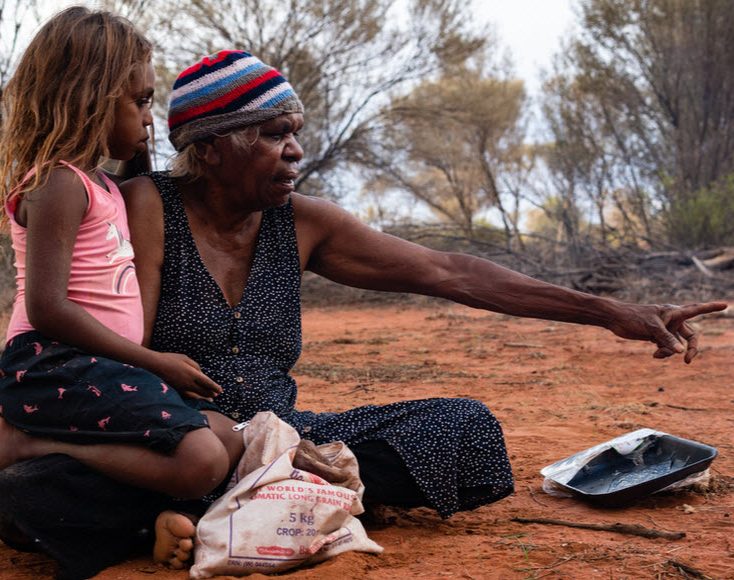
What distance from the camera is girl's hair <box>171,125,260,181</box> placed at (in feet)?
8.75

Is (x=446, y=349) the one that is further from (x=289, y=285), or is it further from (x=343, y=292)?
(x=343, y=292)

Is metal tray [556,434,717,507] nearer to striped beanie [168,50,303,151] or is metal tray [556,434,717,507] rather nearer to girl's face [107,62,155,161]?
striped beanie [168,50,303,151]

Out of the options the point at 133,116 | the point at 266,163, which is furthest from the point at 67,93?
the point at 266,163

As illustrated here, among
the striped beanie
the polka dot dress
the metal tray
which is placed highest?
the striped beanie

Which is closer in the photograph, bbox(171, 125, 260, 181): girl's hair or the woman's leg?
the woman's leg

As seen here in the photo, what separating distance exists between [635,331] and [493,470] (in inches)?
23.4

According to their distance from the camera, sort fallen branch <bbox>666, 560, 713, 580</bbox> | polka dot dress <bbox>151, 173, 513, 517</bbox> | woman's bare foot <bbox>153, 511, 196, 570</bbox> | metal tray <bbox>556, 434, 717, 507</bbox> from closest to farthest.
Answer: fallen branch <bbox>666, 560, 713, 580</bbox> → woman's bare foot <bbox>153, 511, 196, 570</bbox> → polka dot dress <bbox>151, 173, 513, 517</bbox> → metal tray <bbox>556, 434, 717, 507</bbox>

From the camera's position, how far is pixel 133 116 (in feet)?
8.14

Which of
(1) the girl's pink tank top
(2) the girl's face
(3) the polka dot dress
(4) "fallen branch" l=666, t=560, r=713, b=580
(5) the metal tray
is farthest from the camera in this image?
(5) the metal tray

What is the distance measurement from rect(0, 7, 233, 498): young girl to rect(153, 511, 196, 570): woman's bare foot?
0.23 ft

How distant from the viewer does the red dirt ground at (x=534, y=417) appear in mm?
2236

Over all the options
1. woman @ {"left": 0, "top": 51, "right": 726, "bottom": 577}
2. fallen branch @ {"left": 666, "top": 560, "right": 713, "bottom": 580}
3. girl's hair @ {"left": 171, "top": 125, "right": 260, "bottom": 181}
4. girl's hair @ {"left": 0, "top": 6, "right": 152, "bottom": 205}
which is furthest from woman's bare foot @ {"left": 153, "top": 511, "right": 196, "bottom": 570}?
fallen branch @ {"left": 666, "top": 560, "right": 713, "bottom": 580}

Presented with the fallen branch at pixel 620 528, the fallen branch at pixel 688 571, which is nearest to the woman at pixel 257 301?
the fallen branch at pixel 620 528

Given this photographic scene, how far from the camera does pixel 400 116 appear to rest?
13844mm
